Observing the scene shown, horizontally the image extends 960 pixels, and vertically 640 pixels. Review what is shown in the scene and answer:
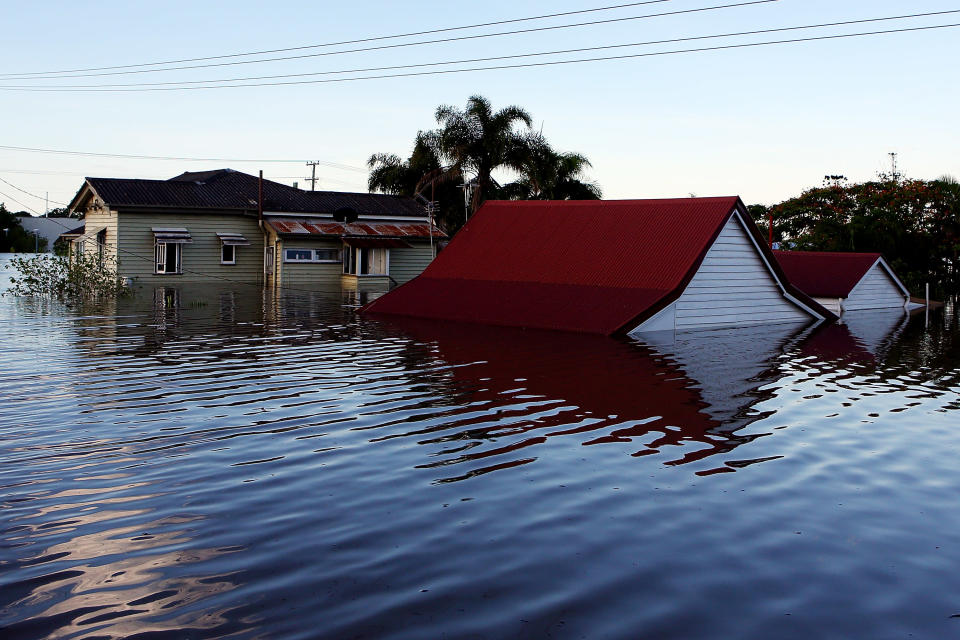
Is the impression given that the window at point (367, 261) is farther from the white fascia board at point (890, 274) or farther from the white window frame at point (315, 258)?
the white fascia board at point (890, 274)

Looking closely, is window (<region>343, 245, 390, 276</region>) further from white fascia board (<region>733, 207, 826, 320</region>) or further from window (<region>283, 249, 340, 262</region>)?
white fascia board (<region>733, 207, 826, 320</region>)

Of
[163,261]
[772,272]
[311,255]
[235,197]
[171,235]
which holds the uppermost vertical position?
[235,197]

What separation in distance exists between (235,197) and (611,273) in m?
31.2

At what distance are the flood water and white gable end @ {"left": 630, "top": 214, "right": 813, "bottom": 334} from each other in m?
9.14

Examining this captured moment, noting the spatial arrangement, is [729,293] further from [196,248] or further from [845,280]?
[196,248]

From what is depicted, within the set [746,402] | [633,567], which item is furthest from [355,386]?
[633,567]

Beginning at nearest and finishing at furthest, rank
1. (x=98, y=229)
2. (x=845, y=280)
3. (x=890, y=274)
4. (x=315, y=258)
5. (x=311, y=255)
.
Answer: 1. (x=845, y=280)
2. (x=890, y=274)
3. (x=98, y=229)
4. (x=311, y=255)
5. (x=315, y=258)

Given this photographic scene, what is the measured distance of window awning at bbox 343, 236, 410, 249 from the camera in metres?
52.2

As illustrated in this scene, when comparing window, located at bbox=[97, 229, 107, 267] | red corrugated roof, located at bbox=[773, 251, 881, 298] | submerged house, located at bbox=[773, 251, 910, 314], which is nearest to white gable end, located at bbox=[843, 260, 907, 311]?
submerged house, located at bbox=[773, 251, 910, 314]

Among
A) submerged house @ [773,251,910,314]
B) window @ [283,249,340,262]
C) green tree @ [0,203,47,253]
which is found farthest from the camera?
green tree @ [0,203,47,253]

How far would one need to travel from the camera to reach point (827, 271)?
4119 centimetres

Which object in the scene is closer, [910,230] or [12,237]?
[910,230]

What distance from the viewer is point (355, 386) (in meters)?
15.6

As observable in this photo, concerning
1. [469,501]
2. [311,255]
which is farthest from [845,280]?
[469,501]
